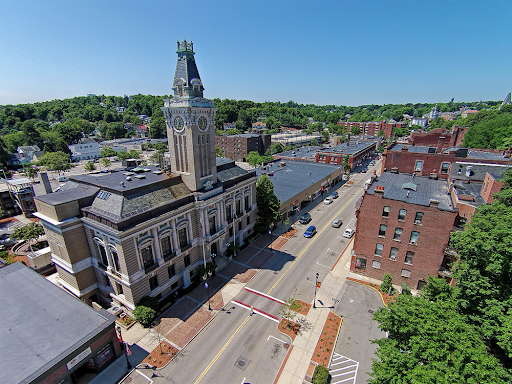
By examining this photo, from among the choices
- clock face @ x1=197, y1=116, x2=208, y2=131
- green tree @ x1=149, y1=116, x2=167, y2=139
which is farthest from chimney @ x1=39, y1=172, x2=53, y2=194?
green tree @ x1=149, y1=116, x2=167, y2=139

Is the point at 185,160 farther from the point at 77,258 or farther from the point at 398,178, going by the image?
the point at 398,178

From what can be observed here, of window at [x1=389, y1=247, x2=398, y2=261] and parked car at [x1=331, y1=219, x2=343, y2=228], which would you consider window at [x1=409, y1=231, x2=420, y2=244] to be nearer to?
window at [x1=389, y1=247, x2=398, y2=261]

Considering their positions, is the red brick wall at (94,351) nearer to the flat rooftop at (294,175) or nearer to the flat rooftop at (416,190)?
the flat rooftop at (416,190)

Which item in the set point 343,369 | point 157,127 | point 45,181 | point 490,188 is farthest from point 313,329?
point 157,127

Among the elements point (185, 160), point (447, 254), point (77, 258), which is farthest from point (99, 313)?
point (447, 254)

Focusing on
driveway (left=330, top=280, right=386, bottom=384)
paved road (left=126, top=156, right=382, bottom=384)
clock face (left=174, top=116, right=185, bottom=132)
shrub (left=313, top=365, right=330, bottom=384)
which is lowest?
paved road (left=126, top=156, right=382, bottom=384)

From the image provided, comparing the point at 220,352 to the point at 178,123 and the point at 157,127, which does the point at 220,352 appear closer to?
the point at 178,123

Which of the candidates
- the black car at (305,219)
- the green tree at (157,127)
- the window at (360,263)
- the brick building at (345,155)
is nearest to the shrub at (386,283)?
the window at (360,263)
